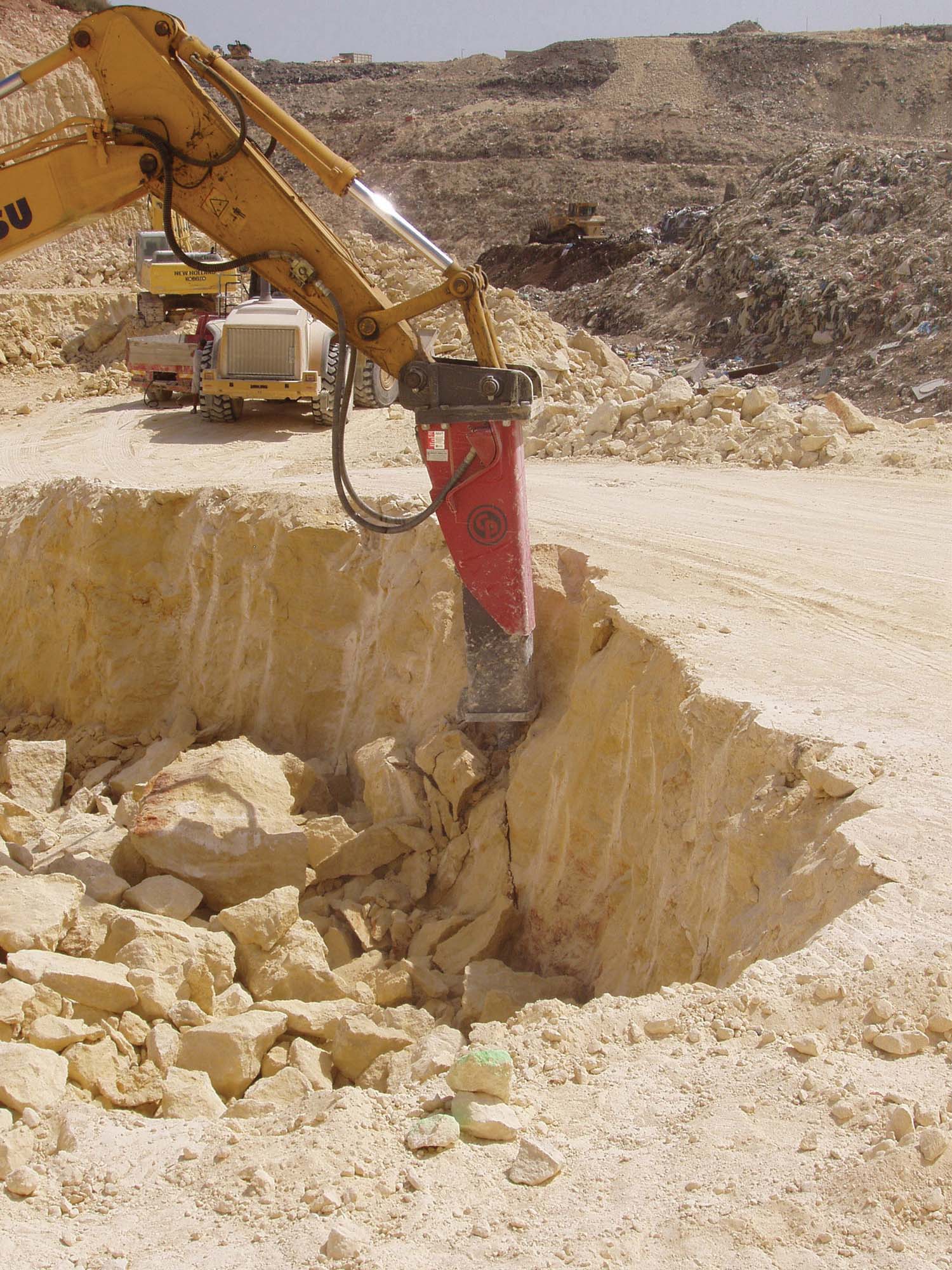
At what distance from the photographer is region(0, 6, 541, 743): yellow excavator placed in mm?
6066

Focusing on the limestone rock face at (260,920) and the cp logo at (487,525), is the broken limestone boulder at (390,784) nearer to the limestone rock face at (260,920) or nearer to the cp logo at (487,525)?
the limestone rock face at (260,920)

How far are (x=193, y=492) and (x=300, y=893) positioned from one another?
3.84 meters

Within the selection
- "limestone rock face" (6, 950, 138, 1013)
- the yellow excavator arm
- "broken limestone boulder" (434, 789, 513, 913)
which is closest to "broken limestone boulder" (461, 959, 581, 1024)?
"broken limestone boulder" (434, 789, 513, 913)

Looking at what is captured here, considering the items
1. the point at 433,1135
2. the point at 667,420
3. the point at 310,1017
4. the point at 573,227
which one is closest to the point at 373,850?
the point at 310,1017

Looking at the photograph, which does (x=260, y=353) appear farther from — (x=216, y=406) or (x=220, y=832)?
(x=220, y=832)

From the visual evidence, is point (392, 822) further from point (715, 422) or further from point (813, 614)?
point (715, 422)

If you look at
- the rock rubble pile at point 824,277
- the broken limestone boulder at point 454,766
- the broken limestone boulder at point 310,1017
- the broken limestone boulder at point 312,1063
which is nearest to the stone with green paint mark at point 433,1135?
the broken limestone boulder at point 312,1063

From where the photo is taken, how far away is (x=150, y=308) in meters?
20.0

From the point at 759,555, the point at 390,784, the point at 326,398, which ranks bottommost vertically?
the point at 390,784

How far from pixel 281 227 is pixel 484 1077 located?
15.1ft

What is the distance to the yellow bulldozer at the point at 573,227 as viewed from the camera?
104 ft

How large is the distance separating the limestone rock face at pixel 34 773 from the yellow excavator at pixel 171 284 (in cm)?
932

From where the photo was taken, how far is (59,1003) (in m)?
4.77

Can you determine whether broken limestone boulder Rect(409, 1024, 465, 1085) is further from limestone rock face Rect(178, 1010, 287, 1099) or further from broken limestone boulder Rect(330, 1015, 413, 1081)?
limestone rock face Rect(178, 1010, 287, 1099)
